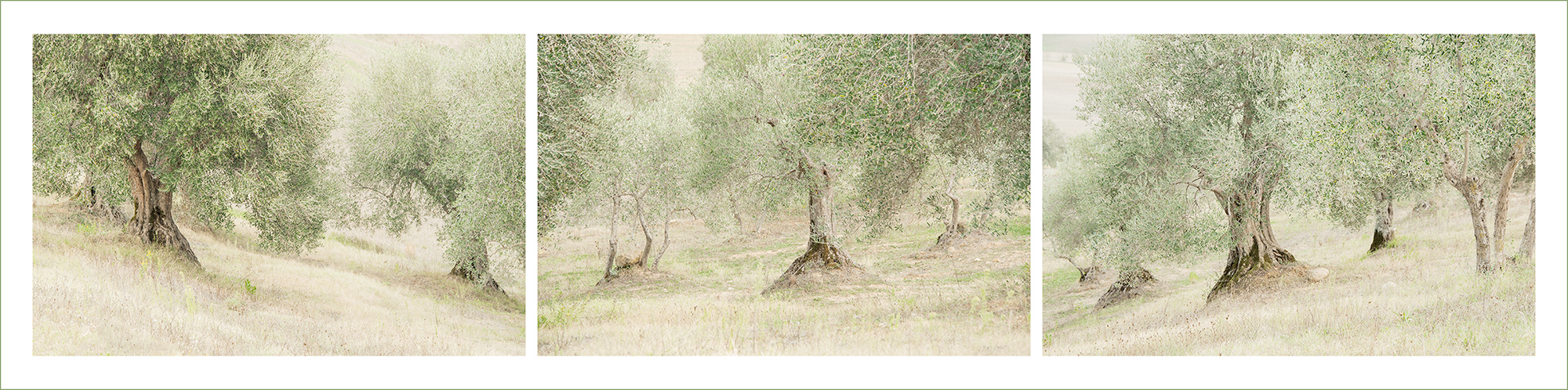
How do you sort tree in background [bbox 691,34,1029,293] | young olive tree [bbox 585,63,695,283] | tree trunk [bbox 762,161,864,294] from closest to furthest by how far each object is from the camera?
tree in background [bbox 691,34,1029,293] < young olive tree [bbox 585,63,695,283] < tree trunk [bbox 762,161,864,294]

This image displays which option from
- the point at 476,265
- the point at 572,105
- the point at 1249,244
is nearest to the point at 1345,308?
the point at 1249,244

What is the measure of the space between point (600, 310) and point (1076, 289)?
177 inches

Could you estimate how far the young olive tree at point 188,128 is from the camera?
650 cm

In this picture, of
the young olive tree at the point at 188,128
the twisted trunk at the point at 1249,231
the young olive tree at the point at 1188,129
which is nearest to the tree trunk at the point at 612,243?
the young olive tree at the point at 188,128

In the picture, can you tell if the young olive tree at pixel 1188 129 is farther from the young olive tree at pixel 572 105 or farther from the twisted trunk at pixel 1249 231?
the young olive tree at pixel 572 105

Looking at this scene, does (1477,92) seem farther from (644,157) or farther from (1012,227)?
(644,157)

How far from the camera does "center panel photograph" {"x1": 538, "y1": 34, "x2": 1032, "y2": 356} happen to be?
643 cm

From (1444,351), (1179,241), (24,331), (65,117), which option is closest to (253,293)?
(24,331)

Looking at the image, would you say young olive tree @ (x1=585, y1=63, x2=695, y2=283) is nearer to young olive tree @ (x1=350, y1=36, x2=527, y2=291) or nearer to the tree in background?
the tree in background

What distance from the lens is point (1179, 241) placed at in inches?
288

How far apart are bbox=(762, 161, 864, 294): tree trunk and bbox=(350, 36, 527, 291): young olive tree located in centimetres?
264

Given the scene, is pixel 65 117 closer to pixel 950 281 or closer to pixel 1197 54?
pixel 950 281

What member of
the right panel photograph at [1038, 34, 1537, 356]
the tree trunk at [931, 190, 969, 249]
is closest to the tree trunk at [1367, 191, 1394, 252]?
the right panel photograph at [1038, 34, 1537, 356]

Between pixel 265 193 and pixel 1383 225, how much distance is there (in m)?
11.1
